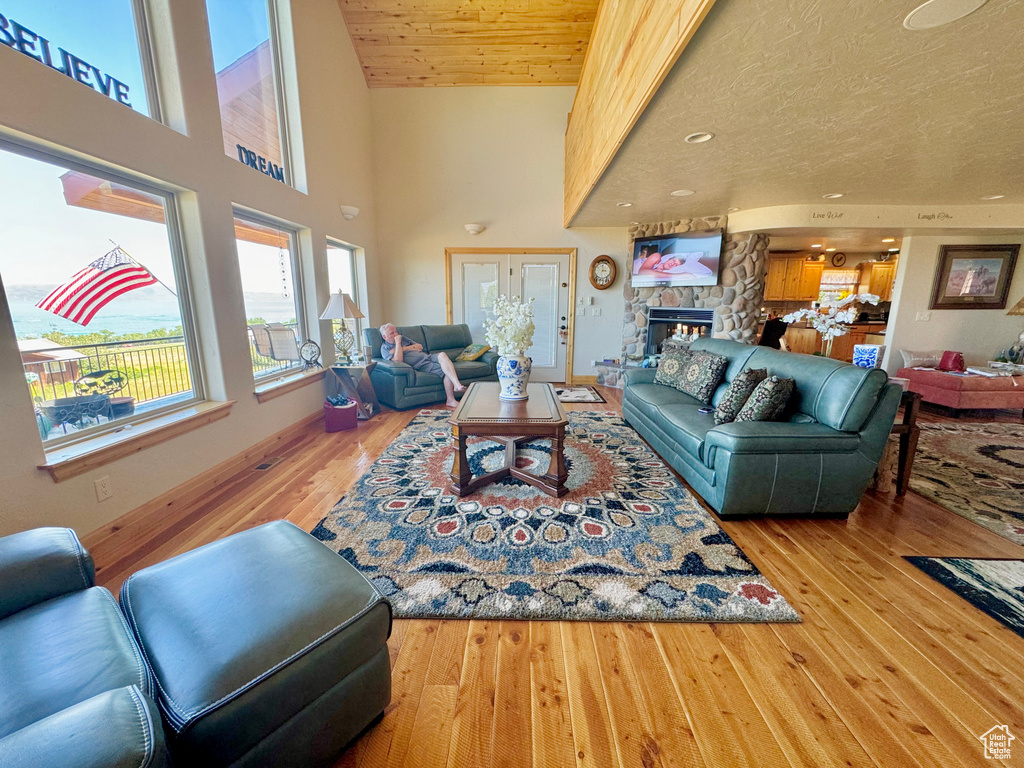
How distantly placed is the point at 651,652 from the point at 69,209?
10.8ft

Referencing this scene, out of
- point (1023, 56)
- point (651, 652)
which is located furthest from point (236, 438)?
point (1023, 56)

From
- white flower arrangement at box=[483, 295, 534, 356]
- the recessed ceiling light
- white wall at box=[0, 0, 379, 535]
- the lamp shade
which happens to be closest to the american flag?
white wall at box=[0, 0, 379, 535]

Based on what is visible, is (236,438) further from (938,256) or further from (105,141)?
(938,256)

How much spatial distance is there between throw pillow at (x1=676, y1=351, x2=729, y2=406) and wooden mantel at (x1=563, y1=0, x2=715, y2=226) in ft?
5.64

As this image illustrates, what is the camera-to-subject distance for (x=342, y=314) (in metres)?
3.86

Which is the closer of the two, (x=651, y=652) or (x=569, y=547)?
(x=651, y=652)

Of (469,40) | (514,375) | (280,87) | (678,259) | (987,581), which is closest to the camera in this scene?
(987,581)

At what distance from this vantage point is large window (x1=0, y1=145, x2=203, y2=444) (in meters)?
1.74

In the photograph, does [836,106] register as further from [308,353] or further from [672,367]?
[308,353]

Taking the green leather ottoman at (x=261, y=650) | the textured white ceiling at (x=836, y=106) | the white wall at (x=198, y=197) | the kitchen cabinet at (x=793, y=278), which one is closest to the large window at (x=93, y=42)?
the white wall at (x=198, y=197)

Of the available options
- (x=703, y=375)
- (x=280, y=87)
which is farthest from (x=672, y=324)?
(x=280, y=87)

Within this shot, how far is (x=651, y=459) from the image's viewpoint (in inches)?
118

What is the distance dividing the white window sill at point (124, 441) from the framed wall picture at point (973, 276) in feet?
25.8

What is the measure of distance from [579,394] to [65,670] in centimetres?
479
